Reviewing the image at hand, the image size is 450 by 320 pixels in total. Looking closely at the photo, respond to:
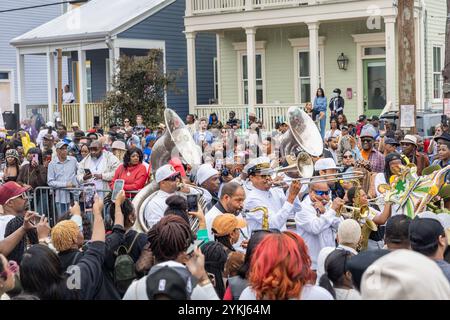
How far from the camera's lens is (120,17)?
89.0 feet

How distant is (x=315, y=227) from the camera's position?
7.19 meters

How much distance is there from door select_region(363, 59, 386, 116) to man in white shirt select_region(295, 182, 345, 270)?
16736mm

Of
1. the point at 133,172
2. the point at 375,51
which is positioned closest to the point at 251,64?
the point at 375,51

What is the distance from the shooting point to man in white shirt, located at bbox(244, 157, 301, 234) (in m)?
7.29

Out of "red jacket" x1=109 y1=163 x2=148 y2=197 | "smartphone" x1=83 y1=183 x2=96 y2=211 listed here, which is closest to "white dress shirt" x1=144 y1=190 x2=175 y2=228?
"smartphone" x1=83 y1=183 x2=96 y2=211

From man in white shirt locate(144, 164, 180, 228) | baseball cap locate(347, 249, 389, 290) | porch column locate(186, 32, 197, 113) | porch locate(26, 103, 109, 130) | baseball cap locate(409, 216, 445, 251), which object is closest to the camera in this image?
baseball cap locate(347, 249, 389, 290)

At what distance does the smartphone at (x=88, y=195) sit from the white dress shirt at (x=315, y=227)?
3.47 metres

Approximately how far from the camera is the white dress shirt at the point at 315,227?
23.6 ft

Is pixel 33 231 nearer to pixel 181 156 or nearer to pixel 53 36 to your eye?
pixel 181 156

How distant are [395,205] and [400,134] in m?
7.32

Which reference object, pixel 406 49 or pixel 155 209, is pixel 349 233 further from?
pixel 406 49

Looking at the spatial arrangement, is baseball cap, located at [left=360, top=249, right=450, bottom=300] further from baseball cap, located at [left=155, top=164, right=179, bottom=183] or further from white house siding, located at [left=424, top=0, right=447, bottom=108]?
white house siding, located at [left=424, top=0, right=447, bottom=108]

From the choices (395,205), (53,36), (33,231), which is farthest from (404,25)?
(53,36)

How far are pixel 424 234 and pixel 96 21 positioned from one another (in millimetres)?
23916
